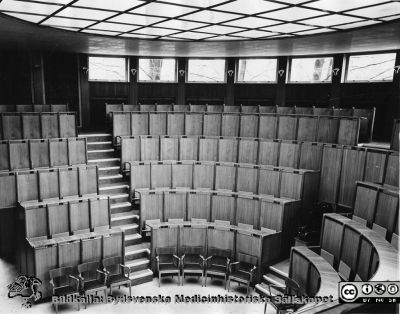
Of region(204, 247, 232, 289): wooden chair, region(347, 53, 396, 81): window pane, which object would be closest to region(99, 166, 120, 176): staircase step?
region(204, 247, 232, 289): wooden chair

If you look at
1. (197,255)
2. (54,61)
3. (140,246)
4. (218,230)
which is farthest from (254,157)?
(54,61)

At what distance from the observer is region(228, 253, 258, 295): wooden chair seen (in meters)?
4.88

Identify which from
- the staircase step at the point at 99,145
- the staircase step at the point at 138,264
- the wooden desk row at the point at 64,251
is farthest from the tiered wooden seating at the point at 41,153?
the staircase step at the point at 138,264

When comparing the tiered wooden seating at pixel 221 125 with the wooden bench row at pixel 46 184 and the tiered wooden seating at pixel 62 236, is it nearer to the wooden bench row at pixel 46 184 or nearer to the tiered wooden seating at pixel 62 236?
the wooden bench row at pixel 46 184

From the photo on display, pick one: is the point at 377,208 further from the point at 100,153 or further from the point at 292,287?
the point at 100,153

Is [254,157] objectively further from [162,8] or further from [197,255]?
[162,8]

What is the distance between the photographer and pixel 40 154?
18.7 ft

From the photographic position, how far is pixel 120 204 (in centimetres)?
606

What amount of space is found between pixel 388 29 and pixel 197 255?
423cm

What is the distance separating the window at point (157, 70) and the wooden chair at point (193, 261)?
4.58 metres

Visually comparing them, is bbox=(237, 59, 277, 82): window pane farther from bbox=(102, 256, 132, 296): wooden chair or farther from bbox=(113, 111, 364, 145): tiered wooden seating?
bbox=(102, 256, 132, 296): wooden chair

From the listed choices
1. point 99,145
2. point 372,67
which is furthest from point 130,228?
point 372,67

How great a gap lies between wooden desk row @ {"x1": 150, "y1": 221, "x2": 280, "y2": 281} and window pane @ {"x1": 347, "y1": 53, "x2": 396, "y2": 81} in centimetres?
388

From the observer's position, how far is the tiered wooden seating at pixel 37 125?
5812mm
